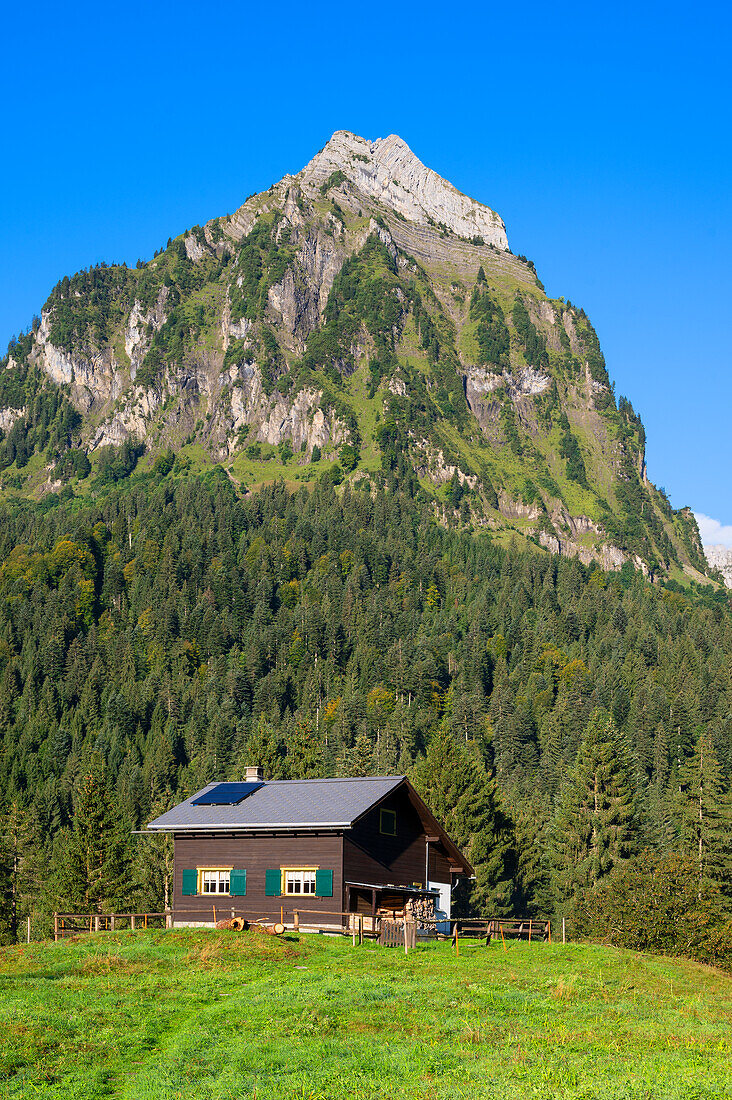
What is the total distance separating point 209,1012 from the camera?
25844 millimetres

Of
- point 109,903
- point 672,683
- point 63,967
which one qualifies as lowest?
point 109,903

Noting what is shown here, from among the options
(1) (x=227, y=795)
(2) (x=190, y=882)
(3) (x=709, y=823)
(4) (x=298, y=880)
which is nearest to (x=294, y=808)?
(4) (x=298, y=880)

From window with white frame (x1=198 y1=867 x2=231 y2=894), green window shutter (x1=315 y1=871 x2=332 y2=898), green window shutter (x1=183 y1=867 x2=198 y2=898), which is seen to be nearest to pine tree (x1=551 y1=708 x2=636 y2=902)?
window with white frame (x1=198 y1=867 x2=231 y2=894)

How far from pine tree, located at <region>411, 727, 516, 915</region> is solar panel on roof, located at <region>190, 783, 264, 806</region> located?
21955 mm

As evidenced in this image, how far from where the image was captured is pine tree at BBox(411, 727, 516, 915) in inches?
2803

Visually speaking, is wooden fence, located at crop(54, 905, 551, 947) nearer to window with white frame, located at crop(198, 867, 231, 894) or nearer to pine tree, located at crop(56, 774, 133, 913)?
window with white frame, located at crop(198, 867, 231, 894)

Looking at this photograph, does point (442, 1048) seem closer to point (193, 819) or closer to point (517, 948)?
point (517, 948)

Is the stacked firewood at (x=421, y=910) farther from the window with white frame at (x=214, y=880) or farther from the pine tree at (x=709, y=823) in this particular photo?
the pine tree at (x=709, y=823)

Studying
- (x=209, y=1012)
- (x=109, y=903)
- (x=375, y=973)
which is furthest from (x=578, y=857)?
(x=209, y=1012)

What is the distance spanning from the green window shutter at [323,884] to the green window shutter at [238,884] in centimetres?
377

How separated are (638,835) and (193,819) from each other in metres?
35.8

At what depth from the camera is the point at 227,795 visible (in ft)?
169

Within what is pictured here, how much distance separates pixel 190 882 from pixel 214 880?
47.1 inches

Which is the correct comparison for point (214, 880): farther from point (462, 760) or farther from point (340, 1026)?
point (462, 760)
